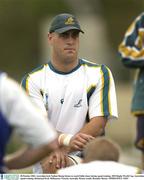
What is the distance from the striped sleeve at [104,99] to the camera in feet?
30.8

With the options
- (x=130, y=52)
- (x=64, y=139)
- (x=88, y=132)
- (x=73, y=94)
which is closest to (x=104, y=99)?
(x=73, y=94)

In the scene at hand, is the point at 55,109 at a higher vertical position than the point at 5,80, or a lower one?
lower

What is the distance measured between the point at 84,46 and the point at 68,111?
23617mm

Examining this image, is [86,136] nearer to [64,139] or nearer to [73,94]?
[64,139]

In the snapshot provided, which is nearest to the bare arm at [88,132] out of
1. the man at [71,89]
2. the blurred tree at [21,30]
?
the man at [71,89]

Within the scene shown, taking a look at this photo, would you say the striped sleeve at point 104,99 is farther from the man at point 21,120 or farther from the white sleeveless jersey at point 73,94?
the man at point 21,120

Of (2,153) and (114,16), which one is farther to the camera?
(114,16)

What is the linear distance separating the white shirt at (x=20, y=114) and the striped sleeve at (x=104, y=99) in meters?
2.83

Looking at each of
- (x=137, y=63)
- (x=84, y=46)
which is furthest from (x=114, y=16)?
(x=137, y=63)

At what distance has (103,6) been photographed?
43625 mm

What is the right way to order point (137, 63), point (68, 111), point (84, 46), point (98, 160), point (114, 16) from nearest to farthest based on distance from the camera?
point (98, 160)
point (68, 111)
point (137, 63)
point (84, 46)
point (114, 16)

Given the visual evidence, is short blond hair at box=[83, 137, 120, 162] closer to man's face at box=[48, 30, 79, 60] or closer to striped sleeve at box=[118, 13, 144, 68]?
man's face at box=[48, 30, 79, 60]

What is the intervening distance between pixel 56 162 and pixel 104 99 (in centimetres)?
83

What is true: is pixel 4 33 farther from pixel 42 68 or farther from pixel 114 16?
pixel 42 68
